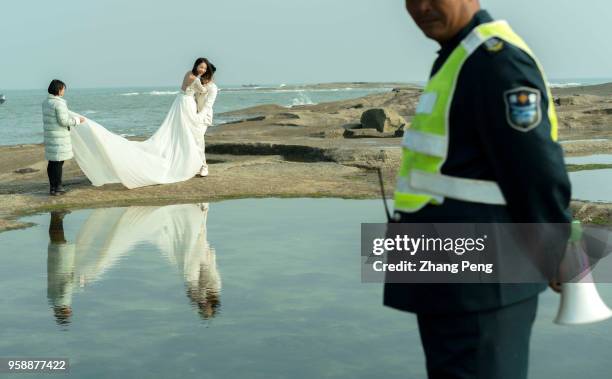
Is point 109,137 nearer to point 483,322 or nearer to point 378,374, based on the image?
point 378,374

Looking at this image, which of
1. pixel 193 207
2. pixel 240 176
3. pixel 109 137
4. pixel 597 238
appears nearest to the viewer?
pixel 597 238

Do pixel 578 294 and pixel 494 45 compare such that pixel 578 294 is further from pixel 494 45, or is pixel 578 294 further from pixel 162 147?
pixel 162 147

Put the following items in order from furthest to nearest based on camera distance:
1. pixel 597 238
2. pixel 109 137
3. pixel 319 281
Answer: pixel 109 137, pixel 319 281, pixel 597 238

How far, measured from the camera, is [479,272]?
2.22 meters

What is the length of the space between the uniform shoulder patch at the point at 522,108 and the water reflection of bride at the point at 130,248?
4.05 m

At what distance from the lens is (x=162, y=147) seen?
13094 mm

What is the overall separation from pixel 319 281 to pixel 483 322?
182 inches

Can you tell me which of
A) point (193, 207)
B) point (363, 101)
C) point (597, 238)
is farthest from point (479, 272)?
point (363, 101)

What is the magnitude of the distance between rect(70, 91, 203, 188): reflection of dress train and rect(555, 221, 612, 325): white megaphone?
34.8 feet

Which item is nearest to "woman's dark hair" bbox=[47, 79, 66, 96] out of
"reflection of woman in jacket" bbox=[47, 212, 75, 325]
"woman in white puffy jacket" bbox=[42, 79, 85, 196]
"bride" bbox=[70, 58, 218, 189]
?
"woman in white puffy jacket" bbox=[42, 79, 85, 196]

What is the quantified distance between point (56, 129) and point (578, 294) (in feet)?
35.1

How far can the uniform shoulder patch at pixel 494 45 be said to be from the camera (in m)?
2.10

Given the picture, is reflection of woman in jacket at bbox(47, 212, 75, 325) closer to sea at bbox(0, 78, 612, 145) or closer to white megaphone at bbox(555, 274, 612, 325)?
white megaphone at bbox(555, 274, 612, 325)

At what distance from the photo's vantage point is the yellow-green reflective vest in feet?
7.07
